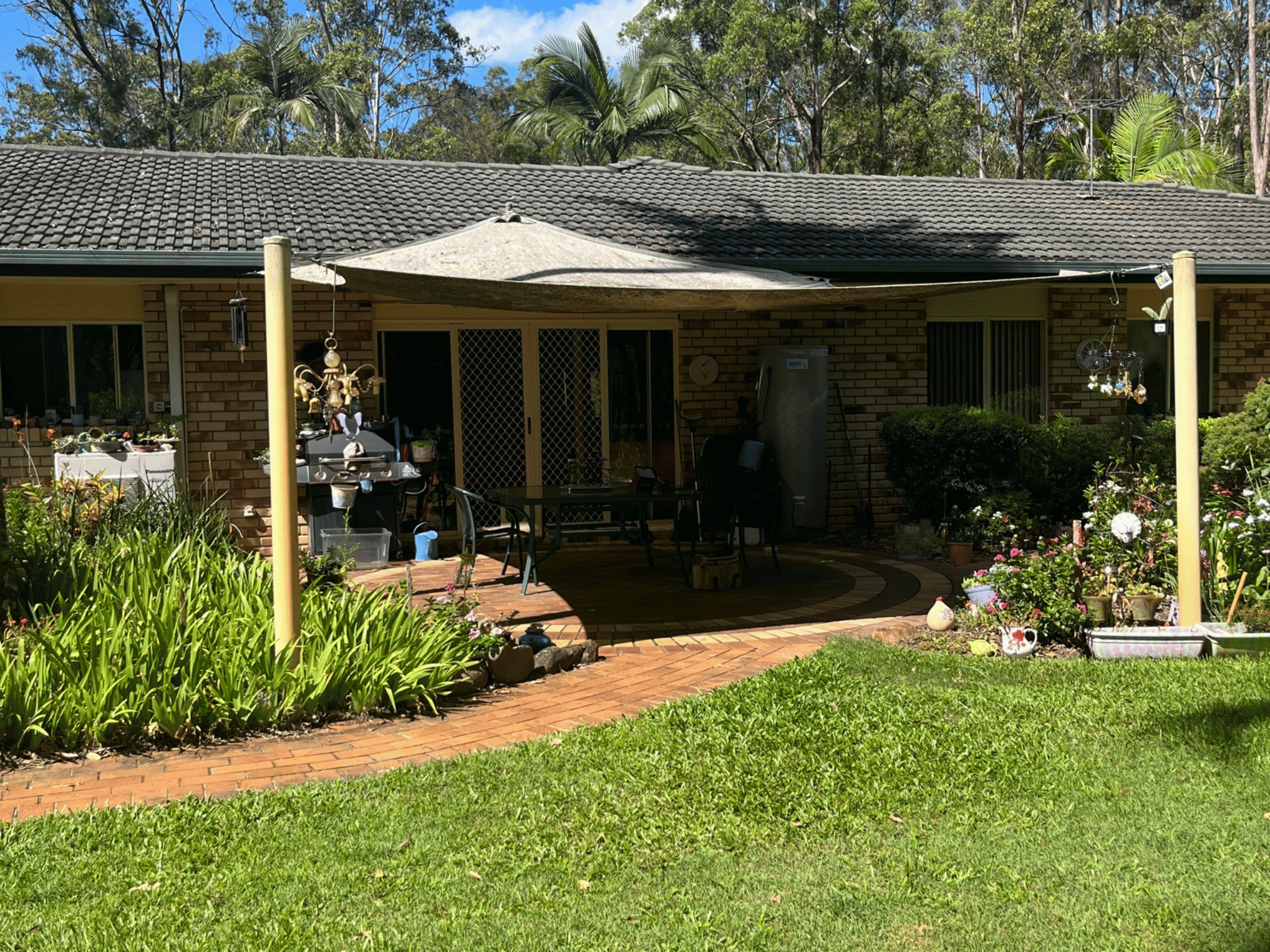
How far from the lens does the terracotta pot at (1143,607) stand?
243 inches

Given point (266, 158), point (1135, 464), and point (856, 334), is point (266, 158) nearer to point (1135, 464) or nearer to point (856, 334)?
point (856, 334)

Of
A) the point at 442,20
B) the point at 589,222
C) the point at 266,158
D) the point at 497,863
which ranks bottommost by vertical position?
the point at 497,863

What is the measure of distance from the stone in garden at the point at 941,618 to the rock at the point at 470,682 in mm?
2629

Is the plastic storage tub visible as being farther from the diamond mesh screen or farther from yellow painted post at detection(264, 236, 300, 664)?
yellow painted post at detection(264, 236, 300, 664)

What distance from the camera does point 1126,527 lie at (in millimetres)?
6367

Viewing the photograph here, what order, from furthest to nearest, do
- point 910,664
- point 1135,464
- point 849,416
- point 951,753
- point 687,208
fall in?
point 687,208
point 849,416
point 1135,464
point 910,664
point 951,753

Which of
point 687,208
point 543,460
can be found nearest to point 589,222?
point 687,208

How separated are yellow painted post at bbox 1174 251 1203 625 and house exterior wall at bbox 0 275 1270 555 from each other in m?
5.50

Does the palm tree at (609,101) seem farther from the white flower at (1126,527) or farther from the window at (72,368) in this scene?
the white flower at (1126,527)

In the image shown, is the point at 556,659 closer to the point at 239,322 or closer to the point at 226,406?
the point at 239,322

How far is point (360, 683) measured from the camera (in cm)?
524

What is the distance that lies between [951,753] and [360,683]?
260 centimetres

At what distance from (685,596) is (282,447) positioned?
3.69 meters

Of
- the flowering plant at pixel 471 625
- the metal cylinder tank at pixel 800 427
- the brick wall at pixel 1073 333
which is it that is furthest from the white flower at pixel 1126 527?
the brick wall at pixel 1073 333
